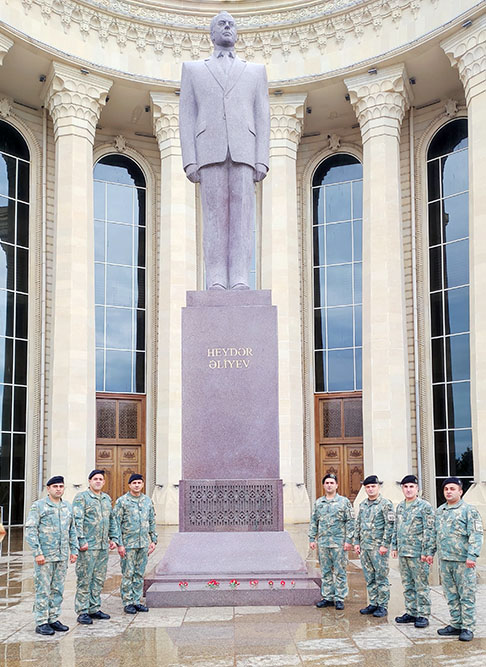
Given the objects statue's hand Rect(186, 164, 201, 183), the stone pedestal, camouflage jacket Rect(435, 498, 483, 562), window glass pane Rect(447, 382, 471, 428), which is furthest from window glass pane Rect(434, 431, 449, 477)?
camouflage jacket Rect(435, 498, 483, 562)

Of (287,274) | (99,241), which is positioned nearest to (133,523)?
(287,274)

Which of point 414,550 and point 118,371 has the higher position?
point 118,371

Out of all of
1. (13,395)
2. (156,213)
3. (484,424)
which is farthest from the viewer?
(156,213)

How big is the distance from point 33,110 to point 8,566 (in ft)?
51.6

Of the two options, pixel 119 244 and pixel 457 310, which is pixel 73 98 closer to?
pixel 119 244

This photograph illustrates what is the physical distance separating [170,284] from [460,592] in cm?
1629

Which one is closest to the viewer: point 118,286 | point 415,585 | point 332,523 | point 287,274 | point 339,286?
point 415,585

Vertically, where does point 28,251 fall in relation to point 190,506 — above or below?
above

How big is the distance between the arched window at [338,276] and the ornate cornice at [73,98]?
752cm

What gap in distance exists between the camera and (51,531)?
7621 mm

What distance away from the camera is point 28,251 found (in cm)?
2330

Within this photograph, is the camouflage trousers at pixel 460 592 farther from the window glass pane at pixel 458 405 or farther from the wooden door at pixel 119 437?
the wooden door at pixel 119 437

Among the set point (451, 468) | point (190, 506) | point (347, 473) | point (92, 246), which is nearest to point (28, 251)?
point (92, 246)

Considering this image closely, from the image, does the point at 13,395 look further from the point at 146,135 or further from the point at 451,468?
Answer: the point at 451,468
